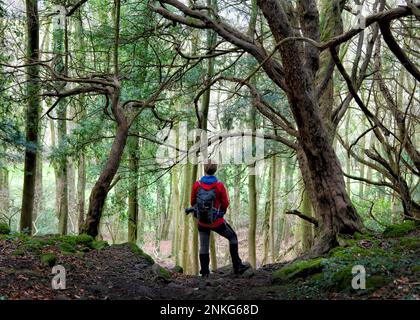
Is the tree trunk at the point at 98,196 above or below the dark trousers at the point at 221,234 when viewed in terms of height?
above

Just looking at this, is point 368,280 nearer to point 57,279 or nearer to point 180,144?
point 57,279

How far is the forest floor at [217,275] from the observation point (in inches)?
177

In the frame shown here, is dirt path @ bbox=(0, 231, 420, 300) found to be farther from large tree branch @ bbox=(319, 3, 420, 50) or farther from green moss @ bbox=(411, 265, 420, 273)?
large tree branch @ bbox=(319, 3, 420, 50)

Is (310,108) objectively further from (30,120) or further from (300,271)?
(30,120)

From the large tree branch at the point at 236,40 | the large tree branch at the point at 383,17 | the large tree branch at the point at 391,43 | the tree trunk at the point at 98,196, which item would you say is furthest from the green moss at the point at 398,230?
the tree trunk at the point at 98,196

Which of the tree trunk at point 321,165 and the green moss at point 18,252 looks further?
the tree trunk at point 321,165

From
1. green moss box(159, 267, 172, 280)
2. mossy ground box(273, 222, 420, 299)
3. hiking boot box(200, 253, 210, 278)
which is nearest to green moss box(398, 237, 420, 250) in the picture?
mossy ground box(273, 222, 420, 299)

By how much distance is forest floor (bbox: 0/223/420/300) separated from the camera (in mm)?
4500

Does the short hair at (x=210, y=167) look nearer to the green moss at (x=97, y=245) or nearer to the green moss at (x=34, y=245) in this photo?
the green moss at (x=97, y=245)

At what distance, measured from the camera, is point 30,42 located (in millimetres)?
9383

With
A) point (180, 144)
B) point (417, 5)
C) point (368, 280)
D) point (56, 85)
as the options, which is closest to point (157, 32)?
point (56, 85)

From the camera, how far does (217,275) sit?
795cm
